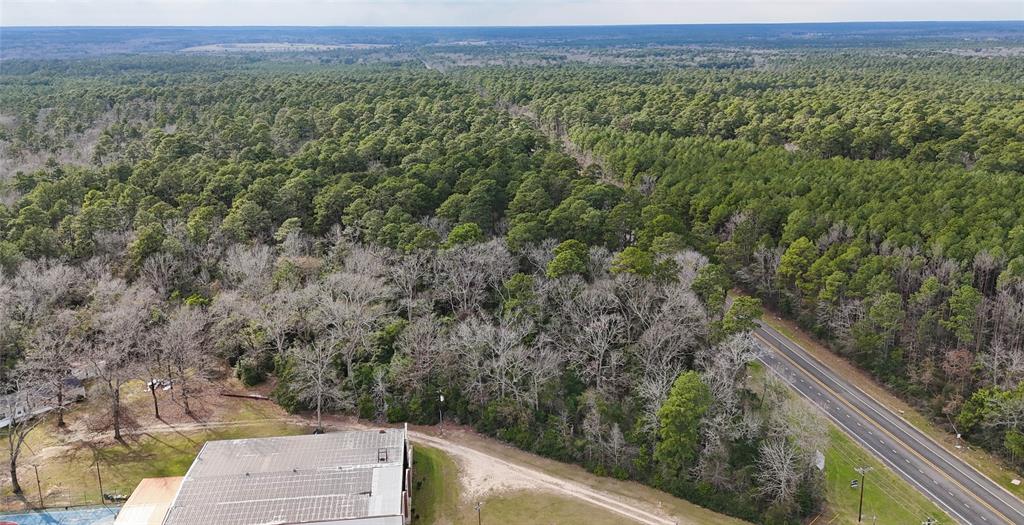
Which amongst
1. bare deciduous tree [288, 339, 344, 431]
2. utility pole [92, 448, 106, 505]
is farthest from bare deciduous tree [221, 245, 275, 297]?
utility pole [92, 448, 106, 505]

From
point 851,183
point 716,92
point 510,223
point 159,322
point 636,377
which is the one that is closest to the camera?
point 636,377

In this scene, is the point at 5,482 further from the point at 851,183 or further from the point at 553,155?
the point at 851,183

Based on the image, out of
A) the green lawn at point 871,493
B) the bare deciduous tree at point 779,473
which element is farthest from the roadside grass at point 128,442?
the green lawn at point 871,493

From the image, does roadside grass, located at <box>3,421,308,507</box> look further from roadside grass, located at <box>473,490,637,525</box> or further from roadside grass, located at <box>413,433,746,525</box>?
roadside grass, located at <box>473,490,637,525</box>

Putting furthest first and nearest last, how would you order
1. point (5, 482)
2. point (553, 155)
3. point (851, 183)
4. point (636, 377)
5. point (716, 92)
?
point (716, 92) < point (553, 155) < point (851, 183) < point (636, 377) < point (5, 482)

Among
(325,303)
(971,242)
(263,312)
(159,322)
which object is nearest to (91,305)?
(159,322)

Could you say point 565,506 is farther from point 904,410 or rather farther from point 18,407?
point 18,407
